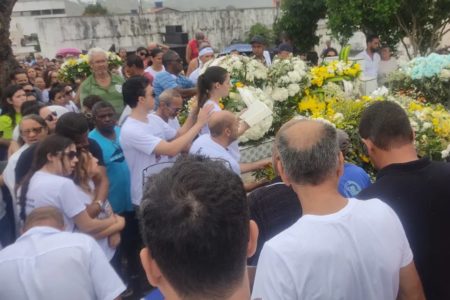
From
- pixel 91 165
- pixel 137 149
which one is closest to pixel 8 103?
pixel 137 149

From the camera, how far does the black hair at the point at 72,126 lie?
338 cm

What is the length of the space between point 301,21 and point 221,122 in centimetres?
1742

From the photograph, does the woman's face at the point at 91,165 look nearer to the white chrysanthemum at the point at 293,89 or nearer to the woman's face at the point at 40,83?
the white chrysanthemum at the point at 293,89

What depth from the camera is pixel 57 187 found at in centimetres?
280

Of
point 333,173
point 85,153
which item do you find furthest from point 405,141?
point 85,153

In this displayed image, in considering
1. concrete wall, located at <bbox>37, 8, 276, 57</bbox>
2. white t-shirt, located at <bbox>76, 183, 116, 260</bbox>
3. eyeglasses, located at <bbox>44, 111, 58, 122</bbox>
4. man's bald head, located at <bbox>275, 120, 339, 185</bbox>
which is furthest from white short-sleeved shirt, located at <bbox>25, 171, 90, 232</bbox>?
concrete wall, located at <bbox>37, 8, 276, 57</bbox>

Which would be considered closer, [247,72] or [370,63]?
[247,72]

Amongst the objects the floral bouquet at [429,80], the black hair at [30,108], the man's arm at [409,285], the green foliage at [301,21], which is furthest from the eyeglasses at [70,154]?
the green foliage at [301,21]

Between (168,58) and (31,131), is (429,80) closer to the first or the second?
(168,58)

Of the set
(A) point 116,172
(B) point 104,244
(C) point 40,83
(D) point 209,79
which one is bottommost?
(B) point 104,244

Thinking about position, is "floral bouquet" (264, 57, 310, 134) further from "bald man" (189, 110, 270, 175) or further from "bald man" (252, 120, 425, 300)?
"bald man" (252, 120, 425, 300)

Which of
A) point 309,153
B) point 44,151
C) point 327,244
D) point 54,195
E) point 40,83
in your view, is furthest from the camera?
point 40,83

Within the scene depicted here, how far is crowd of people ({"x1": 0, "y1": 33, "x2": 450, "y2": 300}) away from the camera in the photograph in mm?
1268

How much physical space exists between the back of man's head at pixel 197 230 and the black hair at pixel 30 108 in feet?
11.5
